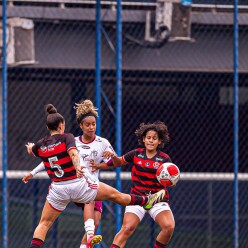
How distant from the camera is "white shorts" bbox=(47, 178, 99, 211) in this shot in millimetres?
11320

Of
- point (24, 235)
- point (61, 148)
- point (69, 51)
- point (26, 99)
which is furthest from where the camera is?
point (26, 99)

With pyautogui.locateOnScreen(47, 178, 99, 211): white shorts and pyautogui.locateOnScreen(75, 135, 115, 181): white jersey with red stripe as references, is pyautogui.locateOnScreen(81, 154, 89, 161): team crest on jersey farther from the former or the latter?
pyautogui.locateOnScreen(47, 178, 99, 211): white shorts

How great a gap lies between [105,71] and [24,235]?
3218mm

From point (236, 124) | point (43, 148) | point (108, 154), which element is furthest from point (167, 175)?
point (236, 124)

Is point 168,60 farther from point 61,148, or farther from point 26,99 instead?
point 61,148

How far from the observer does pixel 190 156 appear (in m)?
16.0

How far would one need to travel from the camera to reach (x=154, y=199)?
38.2 ft

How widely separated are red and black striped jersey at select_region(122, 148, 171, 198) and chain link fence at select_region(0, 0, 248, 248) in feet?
7.83

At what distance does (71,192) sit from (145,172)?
37.7 inches

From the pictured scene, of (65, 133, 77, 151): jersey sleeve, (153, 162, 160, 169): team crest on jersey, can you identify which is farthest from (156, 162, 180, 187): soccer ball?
(65, 133, 77, 151): jersey sleeve

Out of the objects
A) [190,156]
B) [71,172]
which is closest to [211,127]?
[190,156]

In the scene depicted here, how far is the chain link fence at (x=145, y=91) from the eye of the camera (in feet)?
47.6

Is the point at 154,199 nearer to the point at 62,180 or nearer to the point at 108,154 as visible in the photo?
the point at 108,154

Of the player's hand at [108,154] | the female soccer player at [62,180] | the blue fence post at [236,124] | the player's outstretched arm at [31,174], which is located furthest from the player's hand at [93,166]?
the blue fence post at [236,124]
